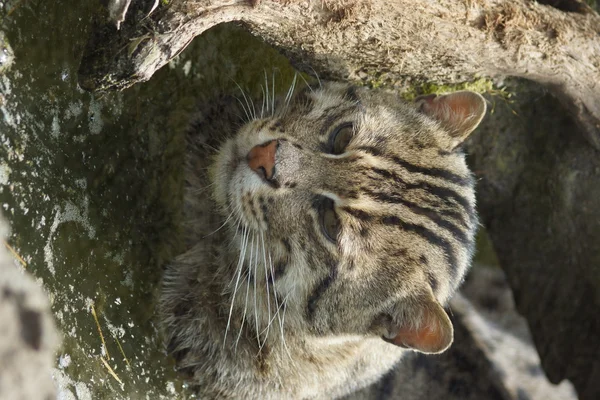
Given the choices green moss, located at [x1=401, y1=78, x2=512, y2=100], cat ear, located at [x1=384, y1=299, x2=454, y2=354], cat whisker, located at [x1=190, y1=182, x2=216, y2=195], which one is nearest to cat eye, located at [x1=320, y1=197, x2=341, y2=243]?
cat ear, located at [x1=384, y1=299, x2=454, y2=354]

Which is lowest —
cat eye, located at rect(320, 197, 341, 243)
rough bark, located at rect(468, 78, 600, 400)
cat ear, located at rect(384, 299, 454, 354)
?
rough bark, located at rect(468, 78, 600, 400)

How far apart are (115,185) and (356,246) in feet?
4.90

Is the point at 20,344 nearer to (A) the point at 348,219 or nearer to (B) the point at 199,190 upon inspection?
(A) the point at 348,219

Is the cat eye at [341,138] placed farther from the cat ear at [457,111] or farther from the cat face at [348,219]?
the cat ear at [457,111]

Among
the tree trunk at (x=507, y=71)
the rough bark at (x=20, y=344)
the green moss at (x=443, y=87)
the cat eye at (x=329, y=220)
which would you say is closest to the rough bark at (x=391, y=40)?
the tree trunk at (x=507, y=71)

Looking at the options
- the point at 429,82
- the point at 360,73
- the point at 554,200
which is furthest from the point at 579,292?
the point at 360,73

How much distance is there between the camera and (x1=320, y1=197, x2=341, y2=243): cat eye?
371 cm

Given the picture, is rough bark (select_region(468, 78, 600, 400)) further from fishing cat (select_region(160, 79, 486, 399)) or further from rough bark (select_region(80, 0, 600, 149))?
fishing cat (select_region(160, 79, 486, 399))

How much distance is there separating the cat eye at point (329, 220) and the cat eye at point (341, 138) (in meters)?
0.33

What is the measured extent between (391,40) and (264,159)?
46.2 inches

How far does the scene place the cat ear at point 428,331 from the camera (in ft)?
11.8

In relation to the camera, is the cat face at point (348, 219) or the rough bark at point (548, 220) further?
the rough bark at point (548, 220)

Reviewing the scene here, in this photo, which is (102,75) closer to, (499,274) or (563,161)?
(563,161)

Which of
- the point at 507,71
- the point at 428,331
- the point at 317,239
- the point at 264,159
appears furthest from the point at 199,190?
the point at 507,71
